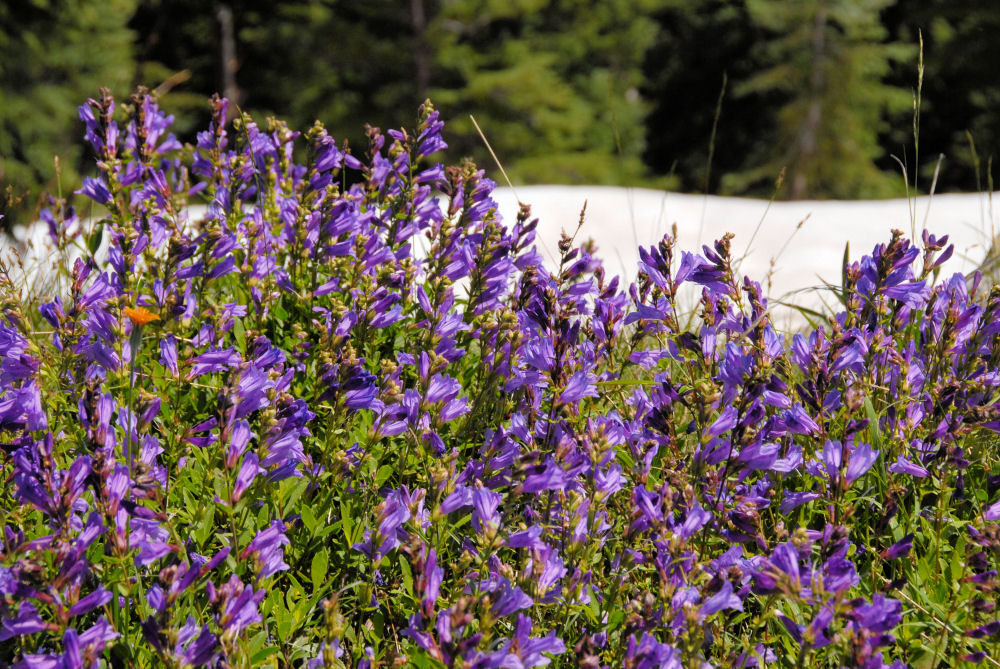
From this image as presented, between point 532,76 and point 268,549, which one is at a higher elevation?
point 532,76

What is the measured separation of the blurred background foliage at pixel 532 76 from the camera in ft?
61.0

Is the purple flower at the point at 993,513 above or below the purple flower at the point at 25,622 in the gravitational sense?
above

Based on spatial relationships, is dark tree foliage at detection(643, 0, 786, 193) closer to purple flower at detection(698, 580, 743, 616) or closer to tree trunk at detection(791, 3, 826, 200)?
tree trunk at detection(791, 3, 826, 200)

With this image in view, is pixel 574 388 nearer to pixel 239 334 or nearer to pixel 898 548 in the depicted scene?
pixel 898 548

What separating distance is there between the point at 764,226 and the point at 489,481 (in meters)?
4.83

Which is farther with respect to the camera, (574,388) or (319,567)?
(319,567)

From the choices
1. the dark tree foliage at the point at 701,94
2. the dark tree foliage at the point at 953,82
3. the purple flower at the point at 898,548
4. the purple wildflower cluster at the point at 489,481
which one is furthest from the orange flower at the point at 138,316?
the dark tree foliage at the point at 701,94

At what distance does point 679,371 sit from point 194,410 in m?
1.66

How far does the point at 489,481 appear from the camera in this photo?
2.30 metres

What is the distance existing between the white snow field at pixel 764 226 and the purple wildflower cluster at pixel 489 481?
9.87 feet

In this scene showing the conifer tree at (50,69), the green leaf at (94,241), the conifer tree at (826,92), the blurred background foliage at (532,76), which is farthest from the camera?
the conifer tree at (826,92)

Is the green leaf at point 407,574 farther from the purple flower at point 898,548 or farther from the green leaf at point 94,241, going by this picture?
the green leaf at point 94,241

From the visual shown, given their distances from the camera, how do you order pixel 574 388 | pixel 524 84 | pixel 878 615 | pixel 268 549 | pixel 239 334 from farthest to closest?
1. pixel 524 84
2. pixel 239 334
3. pixel 574 388
4. pixel 268 549
5. pixel 878 615

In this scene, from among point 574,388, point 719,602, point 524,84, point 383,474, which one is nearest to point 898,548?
point 719,602
